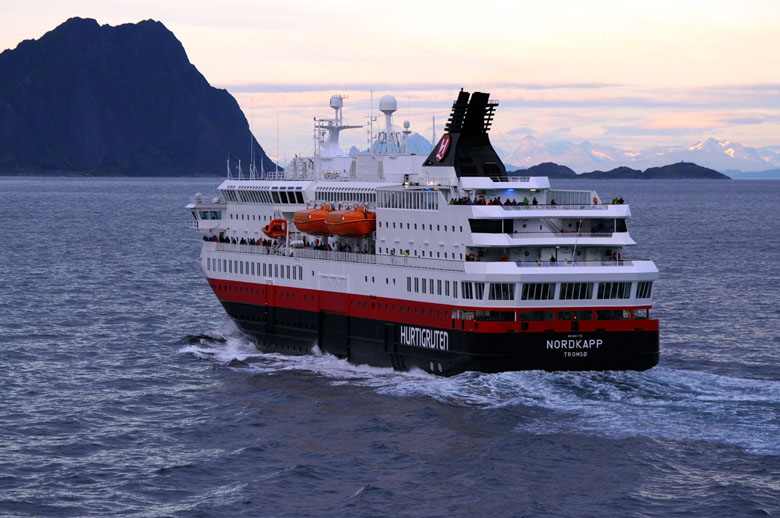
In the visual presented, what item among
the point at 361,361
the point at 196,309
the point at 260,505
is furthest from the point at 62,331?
the point at 260,505

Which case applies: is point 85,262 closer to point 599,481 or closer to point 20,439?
point 20,439

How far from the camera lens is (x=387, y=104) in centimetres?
7031

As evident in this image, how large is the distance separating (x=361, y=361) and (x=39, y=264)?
5717 centimetres

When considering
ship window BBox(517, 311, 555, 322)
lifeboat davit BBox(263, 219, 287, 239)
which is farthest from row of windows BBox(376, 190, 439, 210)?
lifeboat davit BBox(263, 219, 287, 239)

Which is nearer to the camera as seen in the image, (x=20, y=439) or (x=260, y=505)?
(x=260, y=505)

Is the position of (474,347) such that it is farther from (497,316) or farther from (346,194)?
(346,194)

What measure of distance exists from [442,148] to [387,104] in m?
12.5

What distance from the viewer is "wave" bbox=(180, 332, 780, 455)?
4428cm

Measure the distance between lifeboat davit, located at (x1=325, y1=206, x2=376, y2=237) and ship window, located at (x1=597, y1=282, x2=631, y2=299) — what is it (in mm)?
13886

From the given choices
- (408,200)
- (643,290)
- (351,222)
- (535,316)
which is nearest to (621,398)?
(535,316)

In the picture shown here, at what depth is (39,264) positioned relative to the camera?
352ft

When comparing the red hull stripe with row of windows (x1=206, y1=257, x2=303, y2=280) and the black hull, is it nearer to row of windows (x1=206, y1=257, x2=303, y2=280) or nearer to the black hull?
the black hull

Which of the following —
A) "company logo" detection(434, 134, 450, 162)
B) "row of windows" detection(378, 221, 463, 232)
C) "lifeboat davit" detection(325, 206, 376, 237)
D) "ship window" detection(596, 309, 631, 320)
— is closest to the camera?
"ship window" detection(596, 309, 631, 320)

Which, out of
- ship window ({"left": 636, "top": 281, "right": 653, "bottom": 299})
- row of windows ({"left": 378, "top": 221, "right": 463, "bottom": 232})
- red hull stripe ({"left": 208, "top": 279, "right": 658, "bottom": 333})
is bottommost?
red hull stripe ({"left": 208, "top": 279, "right": 658, "bottom": 333})
